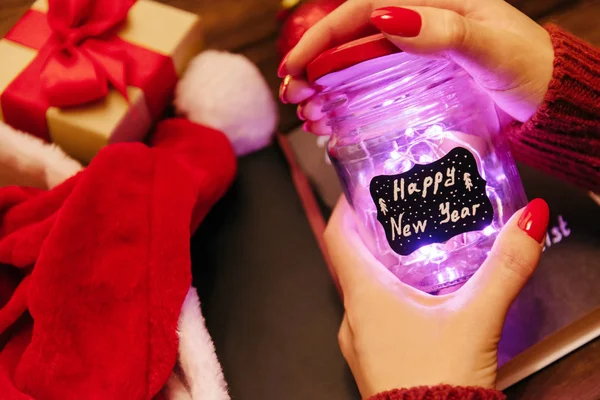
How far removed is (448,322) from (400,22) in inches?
9.7

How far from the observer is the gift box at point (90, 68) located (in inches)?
23.5

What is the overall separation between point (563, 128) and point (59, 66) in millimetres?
516

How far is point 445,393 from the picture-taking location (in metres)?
0.43

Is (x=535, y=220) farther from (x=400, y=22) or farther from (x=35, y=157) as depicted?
(x=35, y=157)

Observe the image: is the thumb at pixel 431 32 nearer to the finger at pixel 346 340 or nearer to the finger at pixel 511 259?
the finger at pixel 511 259

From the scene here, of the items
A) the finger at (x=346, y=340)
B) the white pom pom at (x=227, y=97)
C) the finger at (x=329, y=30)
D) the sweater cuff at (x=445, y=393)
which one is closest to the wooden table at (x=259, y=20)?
the white pom pom at (x=227, y=97)

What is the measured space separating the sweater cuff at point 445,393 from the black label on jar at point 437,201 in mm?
116

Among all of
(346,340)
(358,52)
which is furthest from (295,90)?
(346,340)

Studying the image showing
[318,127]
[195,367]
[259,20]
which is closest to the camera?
[195,367]

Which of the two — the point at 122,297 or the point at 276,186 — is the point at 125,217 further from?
the point at 276,186

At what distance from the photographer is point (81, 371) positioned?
1.62ft

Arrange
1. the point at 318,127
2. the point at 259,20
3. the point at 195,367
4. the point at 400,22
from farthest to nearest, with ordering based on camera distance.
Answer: the point at 259,20
the point at 318,127
the point at 195,367
the point at 400,22

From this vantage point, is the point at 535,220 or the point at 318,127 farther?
the point at 318,127

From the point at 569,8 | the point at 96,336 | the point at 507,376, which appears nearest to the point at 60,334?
the point at 96,336
